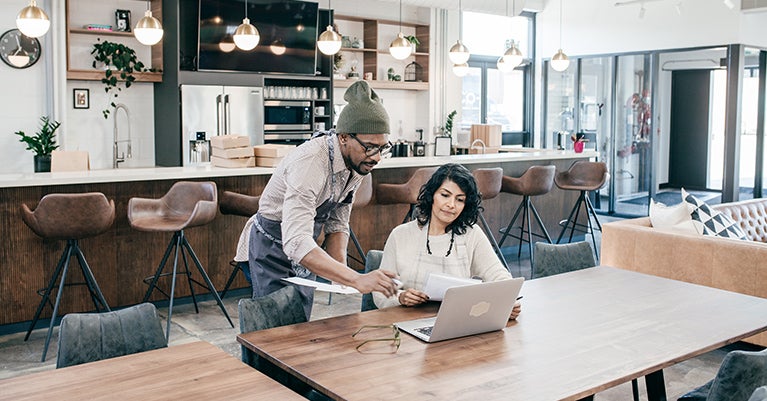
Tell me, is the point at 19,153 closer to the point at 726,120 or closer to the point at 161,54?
the point at 161,54

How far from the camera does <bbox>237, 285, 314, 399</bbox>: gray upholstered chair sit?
2627mm

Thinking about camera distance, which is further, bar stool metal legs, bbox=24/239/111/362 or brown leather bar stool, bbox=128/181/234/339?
brown leather bar stool, bbox=128/181/234/339

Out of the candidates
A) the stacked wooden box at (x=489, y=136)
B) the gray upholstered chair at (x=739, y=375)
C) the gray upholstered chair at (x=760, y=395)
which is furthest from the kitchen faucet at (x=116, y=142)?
the gray upholstered chair at (x=760, y=395)

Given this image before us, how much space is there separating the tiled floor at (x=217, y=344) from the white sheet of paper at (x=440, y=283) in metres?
1.58

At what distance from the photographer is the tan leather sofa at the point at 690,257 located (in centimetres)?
452

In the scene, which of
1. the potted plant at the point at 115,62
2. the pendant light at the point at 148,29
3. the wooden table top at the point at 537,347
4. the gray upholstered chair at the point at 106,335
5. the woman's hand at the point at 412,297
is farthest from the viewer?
the potted plant at the point at 115,62

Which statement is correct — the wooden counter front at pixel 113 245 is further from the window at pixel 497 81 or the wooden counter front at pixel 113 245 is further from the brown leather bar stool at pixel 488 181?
the window at pixel 497 81

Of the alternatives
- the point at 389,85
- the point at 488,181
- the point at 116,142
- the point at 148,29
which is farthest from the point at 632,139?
the point at 148,29

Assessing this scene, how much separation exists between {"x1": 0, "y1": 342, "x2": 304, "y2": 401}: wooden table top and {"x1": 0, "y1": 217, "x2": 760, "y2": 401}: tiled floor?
2.37m

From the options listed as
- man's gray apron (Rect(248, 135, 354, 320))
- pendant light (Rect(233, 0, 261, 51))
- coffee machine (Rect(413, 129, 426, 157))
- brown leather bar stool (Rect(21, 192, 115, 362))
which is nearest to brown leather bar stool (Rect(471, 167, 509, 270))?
pendant light (Rect(233, 0, 261, 51))

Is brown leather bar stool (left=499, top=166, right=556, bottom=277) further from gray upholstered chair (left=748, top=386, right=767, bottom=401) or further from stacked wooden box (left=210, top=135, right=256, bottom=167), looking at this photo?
gray upholstered chair (left=748, top=386, right=767, bottom=401)

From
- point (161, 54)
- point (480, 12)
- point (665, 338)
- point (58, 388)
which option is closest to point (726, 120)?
point (480, 12)

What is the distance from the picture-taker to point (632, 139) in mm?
10781

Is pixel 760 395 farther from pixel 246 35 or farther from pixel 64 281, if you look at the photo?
pixel 246 35
